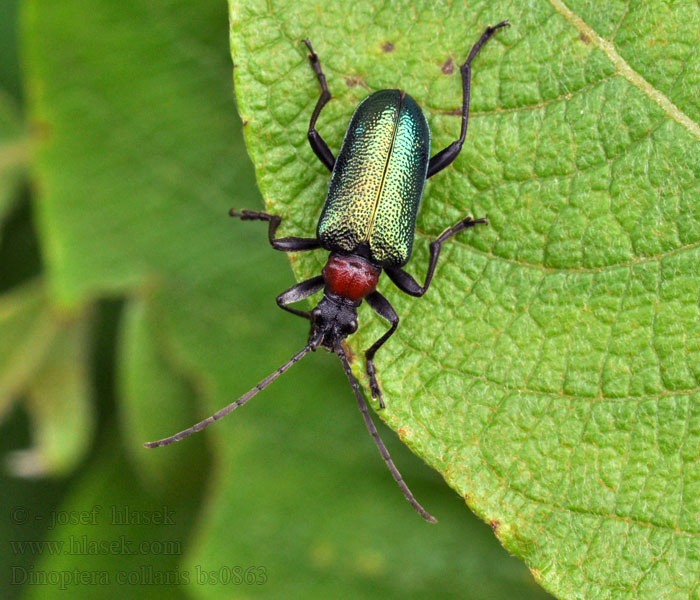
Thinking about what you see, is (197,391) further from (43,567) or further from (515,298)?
(515,298)

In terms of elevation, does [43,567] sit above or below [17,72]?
below

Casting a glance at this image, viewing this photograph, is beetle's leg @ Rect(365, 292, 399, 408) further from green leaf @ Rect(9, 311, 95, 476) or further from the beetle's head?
green leaf @ Rect(9, 311, 95, 476)

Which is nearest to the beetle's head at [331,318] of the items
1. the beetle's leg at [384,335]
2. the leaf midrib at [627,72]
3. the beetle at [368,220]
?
the beetle at [368,220]

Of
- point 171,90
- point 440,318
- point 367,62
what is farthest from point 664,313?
point 171,90

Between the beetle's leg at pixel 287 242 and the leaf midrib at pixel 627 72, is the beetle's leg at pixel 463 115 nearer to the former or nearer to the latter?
the leaf midrib at pixel 627 72

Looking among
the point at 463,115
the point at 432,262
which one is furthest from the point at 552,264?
the point at 463,115
